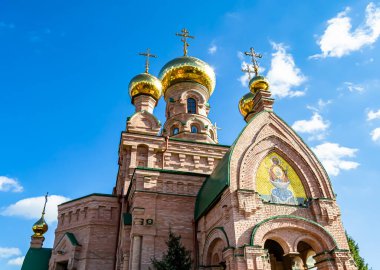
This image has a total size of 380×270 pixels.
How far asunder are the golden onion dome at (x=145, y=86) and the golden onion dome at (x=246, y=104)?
5.65 metres

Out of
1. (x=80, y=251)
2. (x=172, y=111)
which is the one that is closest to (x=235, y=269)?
(x=80, y=251)

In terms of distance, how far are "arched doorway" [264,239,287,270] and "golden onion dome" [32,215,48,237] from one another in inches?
516

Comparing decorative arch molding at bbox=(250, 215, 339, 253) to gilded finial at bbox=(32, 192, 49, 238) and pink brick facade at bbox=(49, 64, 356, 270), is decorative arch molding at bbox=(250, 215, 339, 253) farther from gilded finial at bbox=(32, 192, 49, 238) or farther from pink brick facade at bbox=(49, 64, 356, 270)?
gilded finial at bbox=(32, 192, 49, 238)

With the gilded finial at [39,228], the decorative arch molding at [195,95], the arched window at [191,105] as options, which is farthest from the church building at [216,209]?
the decorative arch molding at [195,95]

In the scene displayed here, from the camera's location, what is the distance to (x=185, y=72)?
21.7 metres

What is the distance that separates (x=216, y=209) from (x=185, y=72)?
12.8 m

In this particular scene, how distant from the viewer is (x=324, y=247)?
9602 mm

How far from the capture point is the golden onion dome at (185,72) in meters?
21.7

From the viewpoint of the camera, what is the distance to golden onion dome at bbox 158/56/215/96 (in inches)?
855

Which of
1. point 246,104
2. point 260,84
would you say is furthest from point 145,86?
point 260,84

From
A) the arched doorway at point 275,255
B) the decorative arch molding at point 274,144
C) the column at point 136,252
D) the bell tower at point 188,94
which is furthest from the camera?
the bell tower at point 188,94

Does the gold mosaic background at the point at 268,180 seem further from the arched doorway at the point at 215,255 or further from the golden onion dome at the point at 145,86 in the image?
the golden onion dome at the point at 145,86

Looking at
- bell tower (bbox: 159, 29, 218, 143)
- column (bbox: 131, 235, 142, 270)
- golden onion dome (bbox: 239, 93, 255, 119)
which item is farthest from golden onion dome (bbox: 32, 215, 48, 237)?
golden onion dome (bbox: 239, 93, 255, 119)

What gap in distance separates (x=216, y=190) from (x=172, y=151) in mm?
6486
